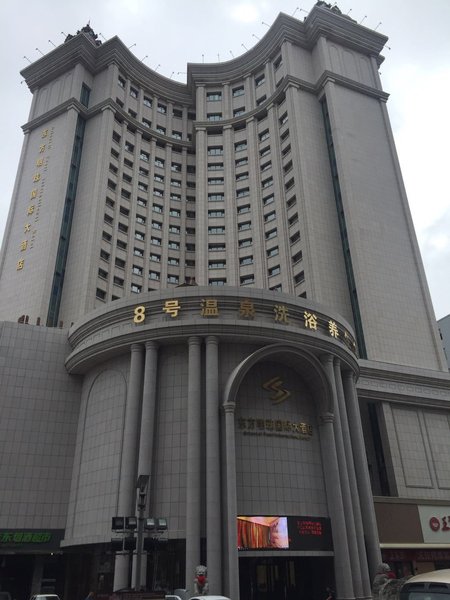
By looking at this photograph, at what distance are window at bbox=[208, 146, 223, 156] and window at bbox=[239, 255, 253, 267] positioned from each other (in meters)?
15.9

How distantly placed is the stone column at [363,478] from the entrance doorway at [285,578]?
2.70 metres

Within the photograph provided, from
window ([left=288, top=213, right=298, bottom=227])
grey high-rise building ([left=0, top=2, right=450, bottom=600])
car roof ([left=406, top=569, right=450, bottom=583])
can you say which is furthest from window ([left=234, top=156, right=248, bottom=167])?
car roof ([left=406, top=569, right=450, bottom=583])

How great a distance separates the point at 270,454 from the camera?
2636 cm

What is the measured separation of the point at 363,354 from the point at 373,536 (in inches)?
684

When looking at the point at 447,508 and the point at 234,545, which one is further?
the point at 447,508

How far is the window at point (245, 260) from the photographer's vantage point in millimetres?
55312

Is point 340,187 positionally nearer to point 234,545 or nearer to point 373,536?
point 373,536

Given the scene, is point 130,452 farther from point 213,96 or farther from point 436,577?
point 213,96

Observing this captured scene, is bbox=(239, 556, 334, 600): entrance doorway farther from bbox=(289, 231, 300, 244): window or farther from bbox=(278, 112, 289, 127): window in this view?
bbox=(278, 112, 289, 127): window

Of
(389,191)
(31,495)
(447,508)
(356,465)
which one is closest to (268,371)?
(356,465)

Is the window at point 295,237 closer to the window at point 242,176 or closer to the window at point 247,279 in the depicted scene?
the window at point 247,279

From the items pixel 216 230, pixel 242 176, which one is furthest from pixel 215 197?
pixel 216 230

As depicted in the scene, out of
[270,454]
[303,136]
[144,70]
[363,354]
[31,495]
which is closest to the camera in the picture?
[270,454]

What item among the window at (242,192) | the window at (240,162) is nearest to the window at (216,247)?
the window at (242,192)
